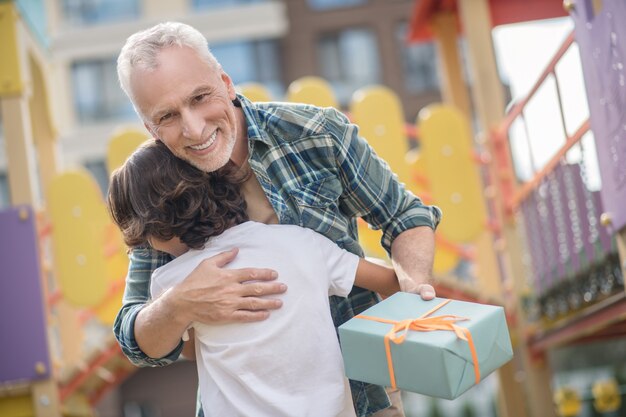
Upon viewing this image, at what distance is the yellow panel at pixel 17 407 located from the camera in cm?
580

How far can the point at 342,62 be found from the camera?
2148cm

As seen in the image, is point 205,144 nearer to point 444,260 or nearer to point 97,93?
point 444,260

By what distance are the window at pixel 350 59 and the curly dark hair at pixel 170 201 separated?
19411 mm

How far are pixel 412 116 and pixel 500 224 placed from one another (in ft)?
49.6

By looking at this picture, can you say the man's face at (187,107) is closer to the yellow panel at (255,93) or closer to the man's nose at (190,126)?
the man's nose at (190,126)

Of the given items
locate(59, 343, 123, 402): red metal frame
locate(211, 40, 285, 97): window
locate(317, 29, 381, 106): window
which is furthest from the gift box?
locate(317, 29, 381, 106): window

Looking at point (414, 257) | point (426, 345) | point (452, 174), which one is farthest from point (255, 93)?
point (426, 345)

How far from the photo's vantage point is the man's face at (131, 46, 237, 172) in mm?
2141

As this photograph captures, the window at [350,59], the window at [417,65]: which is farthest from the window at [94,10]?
the window at [417,65]

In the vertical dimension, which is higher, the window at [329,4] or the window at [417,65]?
the window at [329,4]

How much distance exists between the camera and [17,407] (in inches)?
229

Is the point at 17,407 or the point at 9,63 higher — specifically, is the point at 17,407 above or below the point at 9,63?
below

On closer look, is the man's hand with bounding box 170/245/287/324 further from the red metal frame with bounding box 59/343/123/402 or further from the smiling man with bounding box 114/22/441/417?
the red metal frame with bounding box 59/343/123/402

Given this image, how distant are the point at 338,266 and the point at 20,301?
3.98 meters
